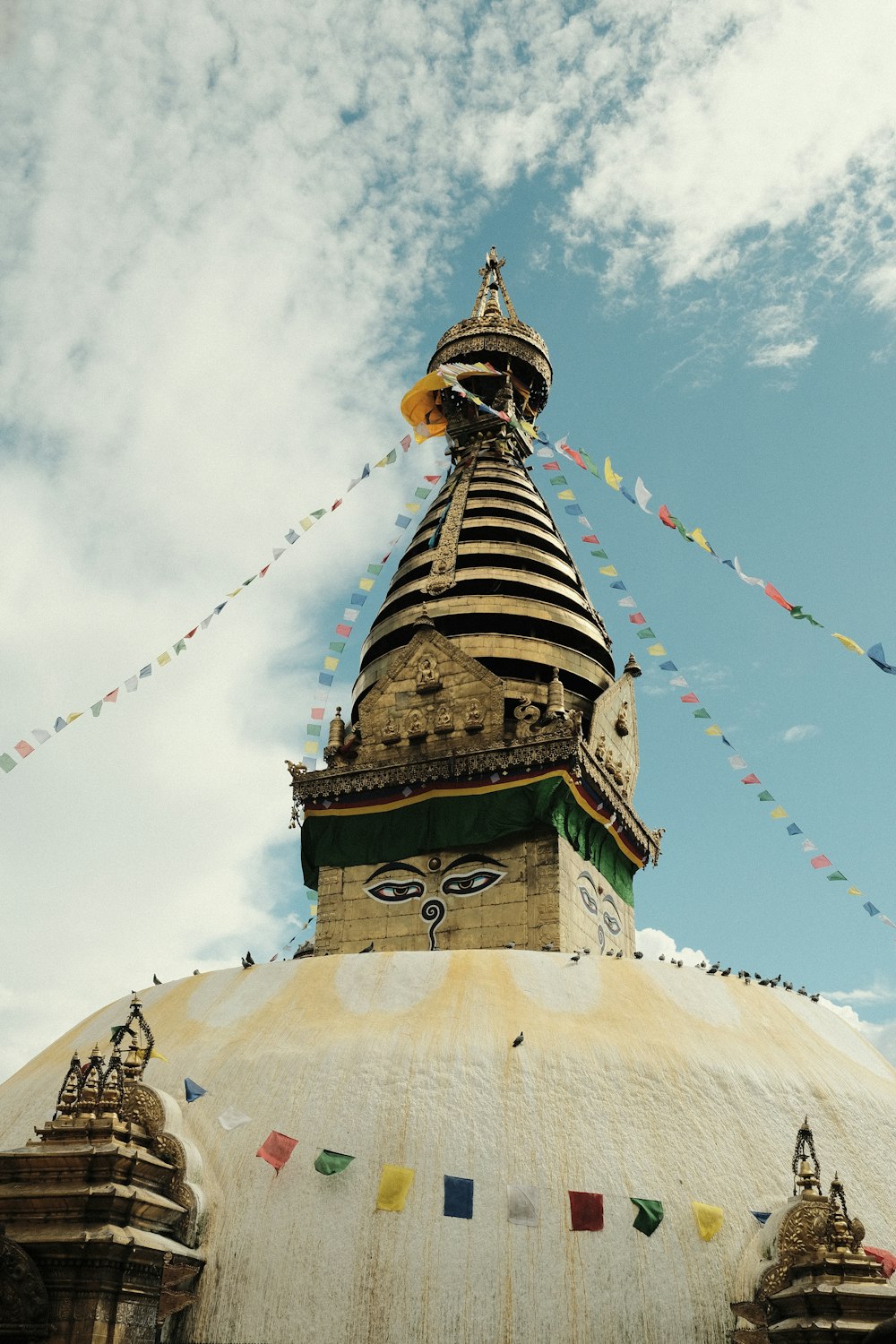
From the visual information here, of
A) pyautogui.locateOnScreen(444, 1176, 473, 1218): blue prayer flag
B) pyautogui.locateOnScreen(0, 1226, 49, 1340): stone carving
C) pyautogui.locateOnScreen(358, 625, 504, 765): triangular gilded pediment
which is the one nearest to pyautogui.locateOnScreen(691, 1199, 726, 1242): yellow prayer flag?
pyautogui.locateOnScreen(444, 1176, 473, 1218): blue prayer flag

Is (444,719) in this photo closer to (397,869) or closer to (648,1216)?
(397,869)

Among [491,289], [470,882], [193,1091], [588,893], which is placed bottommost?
[193,1091]

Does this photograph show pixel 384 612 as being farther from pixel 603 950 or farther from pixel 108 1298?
pixel 108 1298

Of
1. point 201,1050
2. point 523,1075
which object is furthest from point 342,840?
point 523,1075

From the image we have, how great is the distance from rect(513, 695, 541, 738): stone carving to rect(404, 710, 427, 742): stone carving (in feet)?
4.68

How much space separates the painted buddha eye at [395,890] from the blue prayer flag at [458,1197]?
743cm

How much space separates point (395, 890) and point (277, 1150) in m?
7.30

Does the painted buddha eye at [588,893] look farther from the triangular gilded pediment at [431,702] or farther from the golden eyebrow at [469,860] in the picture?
the triangular gilded pediment at [431,702]

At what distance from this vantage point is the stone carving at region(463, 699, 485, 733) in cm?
1617

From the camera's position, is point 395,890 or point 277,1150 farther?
point 395,890

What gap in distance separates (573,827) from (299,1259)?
28.0ft

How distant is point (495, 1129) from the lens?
8.22 metres

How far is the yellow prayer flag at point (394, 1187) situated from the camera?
7.88 m

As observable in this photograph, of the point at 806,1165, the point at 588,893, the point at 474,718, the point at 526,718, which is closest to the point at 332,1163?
the point at 806,1165
